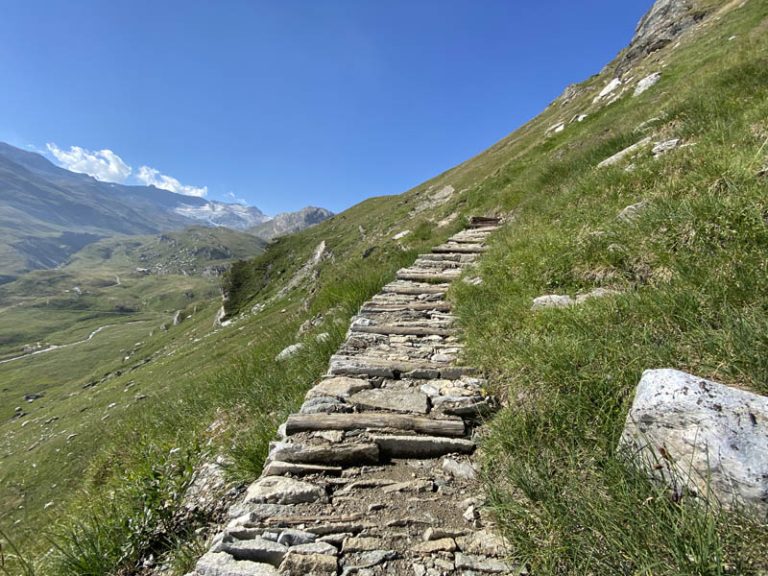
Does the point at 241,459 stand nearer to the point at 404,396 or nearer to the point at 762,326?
the point at 404,396

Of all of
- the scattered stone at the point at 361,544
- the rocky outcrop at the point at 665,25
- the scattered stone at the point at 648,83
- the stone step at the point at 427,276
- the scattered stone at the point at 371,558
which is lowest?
the scattered stone at the point at 371,558

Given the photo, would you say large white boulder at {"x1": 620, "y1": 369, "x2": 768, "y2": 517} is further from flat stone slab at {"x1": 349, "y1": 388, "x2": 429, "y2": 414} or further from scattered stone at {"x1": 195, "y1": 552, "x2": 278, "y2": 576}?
scattered stone at {"x1": 195, "y1": 552, "x2": 278, "y2": 576}

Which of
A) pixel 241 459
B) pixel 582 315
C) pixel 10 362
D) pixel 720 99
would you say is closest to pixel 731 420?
pixel 582 315

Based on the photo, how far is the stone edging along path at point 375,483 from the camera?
2.49 metres

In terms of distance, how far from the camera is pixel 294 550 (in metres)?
2.56

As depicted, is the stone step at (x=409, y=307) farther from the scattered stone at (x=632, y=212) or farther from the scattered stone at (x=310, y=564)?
the scattered stone at (x=310, y=564)

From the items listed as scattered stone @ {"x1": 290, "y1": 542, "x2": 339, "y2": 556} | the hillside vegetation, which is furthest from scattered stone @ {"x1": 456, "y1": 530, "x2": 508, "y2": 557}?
scattered stone @ {"x1": 290, "y1": 542, "x2": 339, "y2": 556}

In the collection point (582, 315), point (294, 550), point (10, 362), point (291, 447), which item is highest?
point (582, 315)

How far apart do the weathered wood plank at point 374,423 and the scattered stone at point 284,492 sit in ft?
2.19

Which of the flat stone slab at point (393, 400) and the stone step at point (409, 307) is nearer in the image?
the flat stone slab at point (393, 400)

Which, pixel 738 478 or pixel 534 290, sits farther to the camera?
pixel 534 290

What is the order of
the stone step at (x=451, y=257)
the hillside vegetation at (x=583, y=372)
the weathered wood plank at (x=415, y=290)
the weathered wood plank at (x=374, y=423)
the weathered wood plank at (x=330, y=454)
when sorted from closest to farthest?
the hillside vegetation at (x=583, y=372)
the weathered wood plank at (x=330, y=454)
the weathered wood plank at (x=374, y=423)
the weathered wood plank at (x=415, y=290)
the stone step at (x=451, y=257)

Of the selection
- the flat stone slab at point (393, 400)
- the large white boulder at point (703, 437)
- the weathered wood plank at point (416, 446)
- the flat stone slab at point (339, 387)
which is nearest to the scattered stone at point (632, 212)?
the large white boulder at point (703, 437)

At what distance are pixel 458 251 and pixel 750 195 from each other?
6.93m
